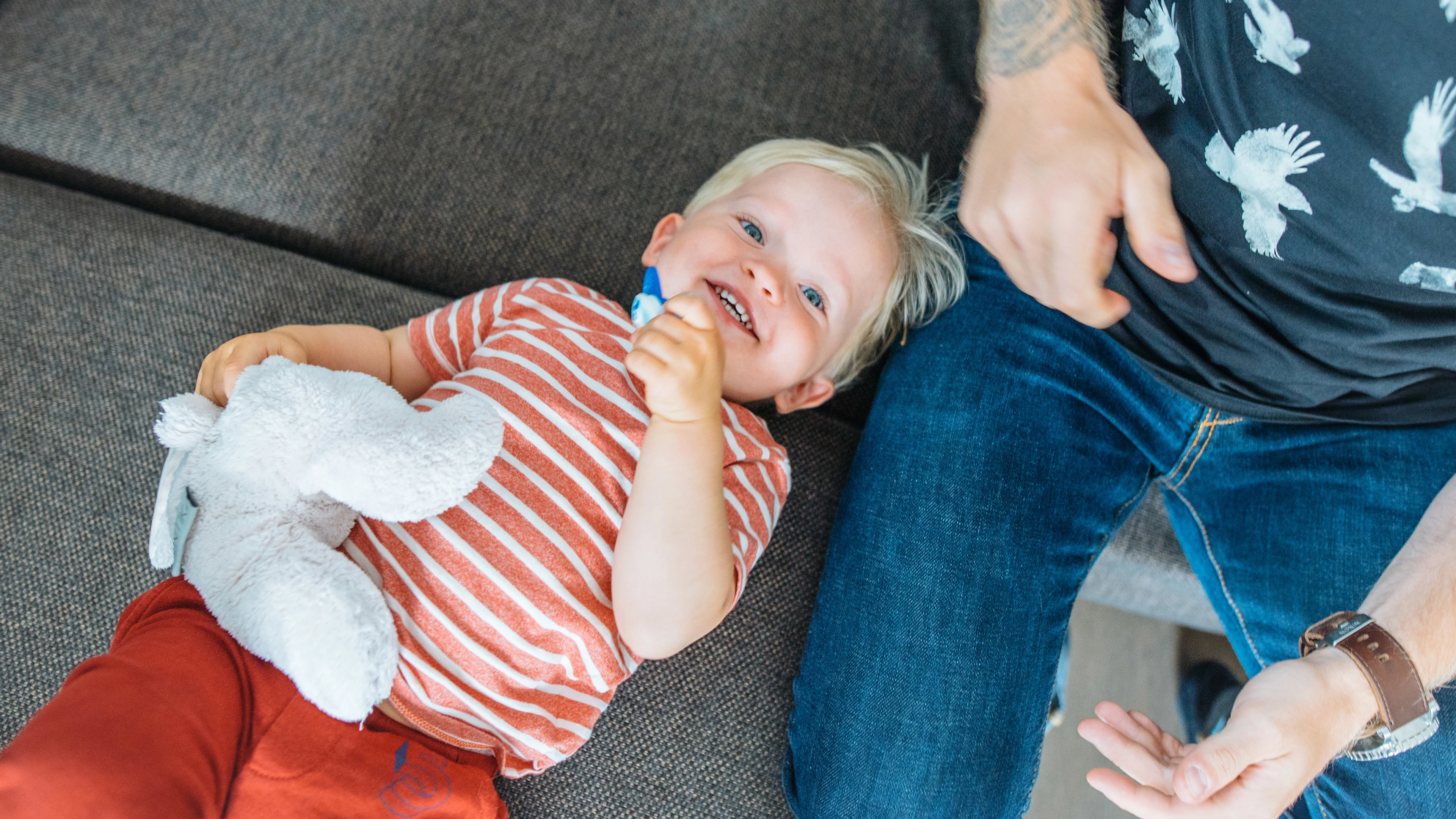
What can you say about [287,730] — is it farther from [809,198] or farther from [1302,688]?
[1302,688]

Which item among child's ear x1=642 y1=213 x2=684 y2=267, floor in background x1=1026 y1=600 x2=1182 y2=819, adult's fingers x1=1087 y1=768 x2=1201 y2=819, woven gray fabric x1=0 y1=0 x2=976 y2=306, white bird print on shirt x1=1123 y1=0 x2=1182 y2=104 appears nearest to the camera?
adult's fingers x1=1087 y1=768 x2=1201 y2=819

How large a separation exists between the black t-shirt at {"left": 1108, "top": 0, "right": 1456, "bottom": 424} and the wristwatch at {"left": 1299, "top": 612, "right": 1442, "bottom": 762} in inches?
11.0

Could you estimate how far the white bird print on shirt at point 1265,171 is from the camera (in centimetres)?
74

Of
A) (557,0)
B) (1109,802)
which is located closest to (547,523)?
(557,0)

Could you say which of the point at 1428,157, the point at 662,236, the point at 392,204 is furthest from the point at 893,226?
Answer: the point at 392,204

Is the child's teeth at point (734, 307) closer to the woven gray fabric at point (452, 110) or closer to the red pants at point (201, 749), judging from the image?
the woven gray fabric at point (452, 110)

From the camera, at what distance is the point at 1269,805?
0.72m

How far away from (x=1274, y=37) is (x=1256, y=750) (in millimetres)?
643

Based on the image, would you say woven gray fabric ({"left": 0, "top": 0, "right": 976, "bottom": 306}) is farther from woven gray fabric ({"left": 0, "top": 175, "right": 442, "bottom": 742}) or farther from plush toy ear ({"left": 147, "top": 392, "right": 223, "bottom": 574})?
plush toy ear ({"left": 147, "top": 392, "right": 223, "bottom": 574})

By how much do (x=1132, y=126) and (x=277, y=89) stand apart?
1251mm

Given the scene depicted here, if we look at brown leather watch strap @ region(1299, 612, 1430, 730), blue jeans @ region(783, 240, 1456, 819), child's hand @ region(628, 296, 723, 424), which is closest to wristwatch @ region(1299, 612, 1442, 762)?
brown leather watch strap @ region(1299, 612, 1430, 730)

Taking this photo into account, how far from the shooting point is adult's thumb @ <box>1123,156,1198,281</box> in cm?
63

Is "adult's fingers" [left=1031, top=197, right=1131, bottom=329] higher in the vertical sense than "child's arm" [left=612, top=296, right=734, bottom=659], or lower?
higher

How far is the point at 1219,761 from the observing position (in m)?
0.69
